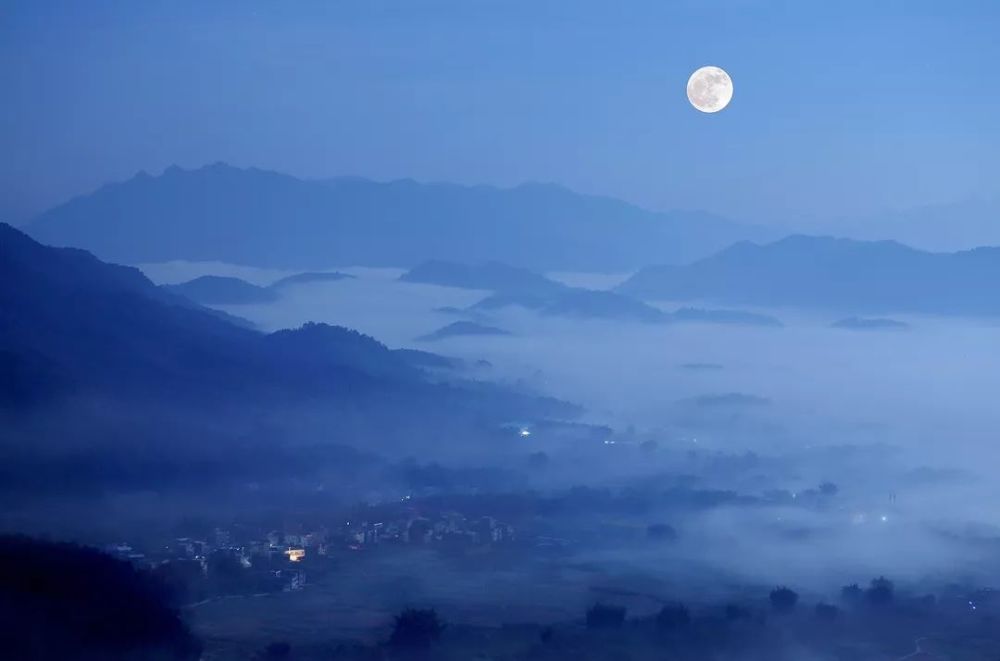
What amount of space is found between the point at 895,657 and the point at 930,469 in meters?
27.8

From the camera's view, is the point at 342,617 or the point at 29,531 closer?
the point at 342,617

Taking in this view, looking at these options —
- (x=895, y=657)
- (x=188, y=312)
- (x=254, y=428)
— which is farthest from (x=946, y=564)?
(x=188, y=312)

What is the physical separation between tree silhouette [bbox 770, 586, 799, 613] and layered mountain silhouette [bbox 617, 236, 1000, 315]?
168ft

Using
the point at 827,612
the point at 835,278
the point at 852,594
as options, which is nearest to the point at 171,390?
the point at 852,594

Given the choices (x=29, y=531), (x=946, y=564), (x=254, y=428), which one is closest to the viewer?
(x=29, y=531)

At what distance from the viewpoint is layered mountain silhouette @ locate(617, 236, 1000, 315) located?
77.6 meters

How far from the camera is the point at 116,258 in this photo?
59469 millimetres

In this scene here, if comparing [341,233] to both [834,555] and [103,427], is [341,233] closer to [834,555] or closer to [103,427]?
[103,427]

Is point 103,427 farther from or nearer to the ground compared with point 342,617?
farther from the ground

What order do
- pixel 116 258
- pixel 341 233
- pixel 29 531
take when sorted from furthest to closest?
pixel 341 233 → pixel 116 258 → pixel 29 531

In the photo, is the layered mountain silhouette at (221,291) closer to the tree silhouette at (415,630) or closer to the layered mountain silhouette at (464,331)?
the layered mountain silhouette at (464,331)

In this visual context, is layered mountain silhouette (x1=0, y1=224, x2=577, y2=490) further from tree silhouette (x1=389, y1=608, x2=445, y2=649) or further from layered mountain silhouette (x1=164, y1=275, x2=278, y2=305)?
tree silhouette (x1=389, y1=608, x2=445, y2=649)

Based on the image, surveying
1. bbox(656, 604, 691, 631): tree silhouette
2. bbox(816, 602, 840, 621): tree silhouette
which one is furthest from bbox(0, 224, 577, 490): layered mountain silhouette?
bbox(816, 602, 840, 621): tree silhouette

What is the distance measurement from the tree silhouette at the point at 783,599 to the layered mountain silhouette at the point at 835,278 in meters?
51.3
